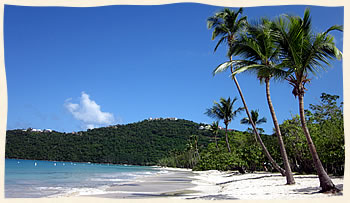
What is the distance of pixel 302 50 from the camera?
5508 mm

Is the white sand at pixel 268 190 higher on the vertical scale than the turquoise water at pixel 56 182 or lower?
higher

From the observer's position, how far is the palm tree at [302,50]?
5.12 m

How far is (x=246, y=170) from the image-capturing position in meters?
19.4

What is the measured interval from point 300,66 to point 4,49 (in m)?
4.96

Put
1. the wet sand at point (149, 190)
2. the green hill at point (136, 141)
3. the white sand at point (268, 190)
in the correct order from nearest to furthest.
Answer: the white sand at point (268, 190), the wet sand at point (149, 190), the green hill at point (136, 141)

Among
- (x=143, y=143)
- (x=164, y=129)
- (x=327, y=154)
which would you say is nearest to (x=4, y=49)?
(x=327, y=154)

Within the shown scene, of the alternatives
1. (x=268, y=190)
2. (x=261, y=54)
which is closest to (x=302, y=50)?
(x=261, y=54)

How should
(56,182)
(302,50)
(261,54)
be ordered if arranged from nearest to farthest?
(302,50)
(261,54)
(56,182)

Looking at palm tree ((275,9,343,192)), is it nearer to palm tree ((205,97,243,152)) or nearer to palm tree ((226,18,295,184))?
palm tree ((226,18,295,184))

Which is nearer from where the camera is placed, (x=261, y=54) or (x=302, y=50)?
(x=302, y=50)

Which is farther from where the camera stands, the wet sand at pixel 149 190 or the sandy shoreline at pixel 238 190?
the wet sand at pixel 149 190

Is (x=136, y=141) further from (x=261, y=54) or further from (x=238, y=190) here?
(x=261, y=54)

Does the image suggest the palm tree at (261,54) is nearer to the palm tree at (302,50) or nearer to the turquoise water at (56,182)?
the palm tree at (302,50)

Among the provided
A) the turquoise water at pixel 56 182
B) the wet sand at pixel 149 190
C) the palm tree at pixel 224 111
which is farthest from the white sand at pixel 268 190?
the palm tree at pixel 224 111
